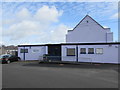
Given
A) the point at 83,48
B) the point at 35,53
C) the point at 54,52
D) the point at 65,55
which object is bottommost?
the point at 65,55

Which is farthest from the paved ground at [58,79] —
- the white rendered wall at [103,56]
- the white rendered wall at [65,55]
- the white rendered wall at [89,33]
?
the white rendered wall at [89,33]

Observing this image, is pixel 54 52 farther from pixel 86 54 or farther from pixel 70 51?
pixel 86 54

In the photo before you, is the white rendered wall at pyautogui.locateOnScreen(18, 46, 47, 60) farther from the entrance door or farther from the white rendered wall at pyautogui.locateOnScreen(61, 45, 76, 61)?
the white rendered wall at pyautogui.locateOnScreen(61, 45, 76, 61)

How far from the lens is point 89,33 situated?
29.8m

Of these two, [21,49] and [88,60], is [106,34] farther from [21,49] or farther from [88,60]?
[21,49]

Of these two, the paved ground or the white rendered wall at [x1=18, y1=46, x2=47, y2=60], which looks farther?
the white rendered wall at [x1=18, y1=46, x2=47, y2=60]

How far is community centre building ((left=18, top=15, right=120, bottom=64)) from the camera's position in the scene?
2223 centimetres

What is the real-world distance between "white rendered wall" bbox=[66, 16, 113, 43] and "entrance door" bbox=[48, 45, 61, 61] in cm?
620

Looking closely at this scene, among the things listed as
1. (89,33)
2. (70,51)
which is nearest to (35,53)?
(70,51)

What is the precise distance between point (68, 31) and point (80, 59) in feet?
33.6

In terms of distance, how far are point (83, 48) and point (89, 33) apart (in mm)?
6879

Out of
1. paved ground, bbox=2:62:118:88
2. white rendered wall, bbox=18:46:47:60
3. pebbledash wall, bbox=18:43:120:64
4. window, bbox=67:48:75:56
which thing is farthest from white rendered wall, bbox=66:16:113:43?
paved ground, bbox=2:62:118:88

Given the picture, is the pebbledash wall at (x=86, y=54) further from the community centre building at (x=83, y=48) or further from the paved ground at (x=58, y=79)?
the paved ground at (x=58, y=79)

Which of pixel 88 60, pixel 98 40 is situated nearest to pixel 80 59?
pixel 88 60
